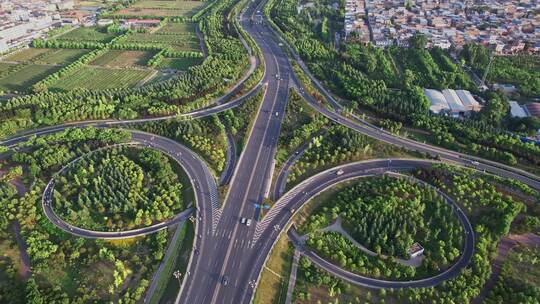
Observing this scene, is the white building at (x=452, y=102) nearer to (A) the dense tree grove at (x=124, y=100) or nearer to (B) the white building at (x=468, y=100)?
(B) the white building at (x=468, y=100)

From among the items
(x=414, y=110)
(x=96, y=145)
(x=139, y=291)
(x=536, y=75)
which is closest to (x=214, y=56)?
(x=96, y=145)

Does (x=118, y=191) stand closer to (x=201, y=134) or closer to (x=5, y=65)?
(x=201, y=134)

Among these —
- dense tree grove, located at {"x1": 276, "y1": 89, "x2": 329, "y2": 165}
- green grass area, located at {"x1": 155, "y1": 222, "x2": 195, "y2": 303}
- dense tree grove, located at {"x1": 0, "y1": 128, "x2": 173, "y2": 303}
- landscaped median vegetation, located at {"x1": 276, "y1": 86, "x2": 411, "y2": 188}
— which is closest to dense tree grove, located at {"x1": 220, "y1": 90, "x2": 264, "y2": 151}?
dense tree grove, located at {"x1": 276, "y1": 89, "x2": 329, "y2": 165}

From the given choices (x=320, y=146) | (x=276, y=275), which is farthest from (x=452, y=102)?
(x=276, y=275)

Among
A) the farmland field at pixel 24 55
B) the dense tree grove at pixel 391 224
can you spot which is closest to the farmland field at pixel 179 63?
the farmland field at pixel 24 55

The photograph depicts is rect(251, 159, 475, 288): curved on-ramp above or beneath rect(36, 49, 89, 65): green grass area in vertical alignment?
beneath

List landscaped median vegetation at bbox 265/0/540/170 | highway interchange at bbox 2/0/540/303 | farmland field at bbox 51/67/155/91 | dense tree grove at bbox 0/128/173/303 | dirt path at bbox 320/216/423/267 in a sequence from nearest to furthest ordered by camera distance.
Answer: dense tree grove at bbox 0/128/173/303 < highway interchange at bbox 2/0/540/303 < dirt path at bbox 320/216/423/267 < landscaped median vegetation at bbox 265/0/540/170 < farmland field at bbox 51/67/155/91

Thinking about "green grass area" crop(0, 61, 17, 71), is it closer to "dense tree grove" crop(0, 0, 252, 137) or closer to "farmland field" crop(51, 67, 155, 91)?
"farmland field" crop(51, 67, 155, 91)
